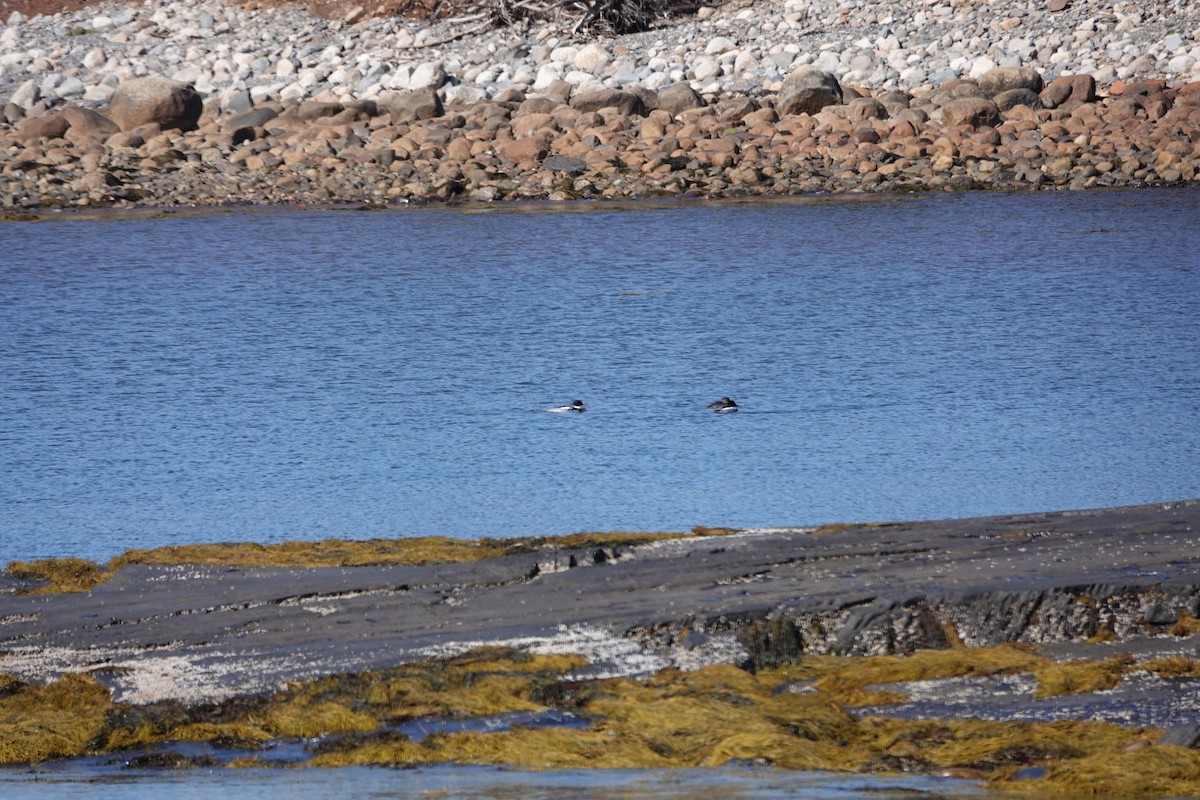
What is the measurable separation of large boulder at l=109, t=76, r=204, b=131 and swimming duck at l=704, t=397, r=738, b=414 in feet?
58.9

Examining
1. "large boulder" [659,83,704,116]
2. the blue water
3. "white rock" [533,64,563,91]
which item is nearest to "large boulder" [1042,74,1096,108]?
the blue water

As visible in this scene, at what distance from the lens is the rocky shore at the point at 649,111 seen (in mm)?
26344

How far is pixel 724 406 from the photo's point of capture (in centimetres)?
1367

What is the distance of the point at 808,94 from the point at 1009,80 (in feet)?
11.1

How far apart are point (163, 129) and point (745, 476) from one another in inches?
783

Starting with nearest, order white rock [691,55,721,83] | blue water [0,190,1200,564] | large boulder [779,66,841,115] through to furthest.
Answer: blue water [0,190,1200,564]
large boulder [779,66,841,115]
white rock [691,55,721,83]

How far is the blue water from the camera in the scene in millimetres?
11250

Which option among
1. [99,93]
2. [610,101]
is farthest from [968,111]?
[99,93]

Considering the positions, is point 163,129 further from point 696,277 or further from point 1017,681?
point 1017,681

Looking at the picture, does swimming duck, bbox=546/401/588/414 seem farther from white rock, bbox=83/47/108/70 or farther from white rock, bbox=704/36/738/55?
white rock, bbox=83/47/108/70

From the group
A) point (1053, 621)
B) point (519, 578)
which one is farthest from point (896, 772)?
point (519, 578)

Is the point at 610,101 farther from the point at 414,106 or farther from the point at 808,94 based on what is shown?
the point at 414,106

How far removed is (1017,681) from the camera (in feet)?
24.1

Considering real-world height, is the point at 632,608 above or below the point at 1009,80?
above
